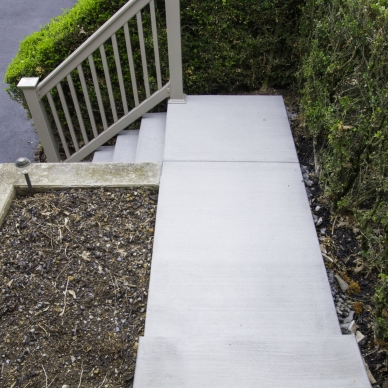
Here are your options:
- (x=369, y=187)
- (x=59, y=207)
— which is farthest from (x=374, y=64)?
(x=59, y=207)

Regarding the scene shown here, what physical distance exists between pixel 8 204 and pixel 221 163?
1.72 metres

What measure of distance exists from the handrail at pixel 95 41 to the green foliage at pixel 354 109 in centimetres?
159

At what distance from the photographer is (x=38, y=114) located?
4004mm

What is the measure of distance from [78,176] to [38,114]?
1.04m

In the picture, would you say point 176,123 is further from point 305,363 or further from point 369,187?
point 305,363

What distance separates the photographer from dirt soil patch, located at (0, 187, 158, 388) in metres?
2.31

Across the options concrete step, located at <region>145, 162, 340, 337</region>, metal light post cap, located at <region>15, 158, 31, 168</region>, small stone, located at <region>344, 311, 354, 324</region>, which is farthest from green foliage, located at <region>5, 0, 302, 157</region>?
small stone, located at <region>344, 311, 354, 324</region>

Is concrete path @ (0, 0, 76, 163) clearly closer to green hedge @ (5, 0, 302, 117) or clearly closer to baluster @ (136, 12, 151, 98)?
green hedge @ (5, 0, 302, 117)

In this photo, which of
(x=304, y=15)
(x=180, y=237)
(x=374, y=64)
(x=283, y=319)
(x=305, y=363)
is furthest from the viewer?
(x=304, y=15)

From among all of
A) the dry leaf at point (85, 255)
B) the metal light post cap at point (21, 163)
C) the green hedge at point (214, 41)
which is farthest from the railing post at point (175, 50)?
the dry leaf at point (85, 255)

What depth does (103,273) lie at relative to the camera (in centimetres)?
274

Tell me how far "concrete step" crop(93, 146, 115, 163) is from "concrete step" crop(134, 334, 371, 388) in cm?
249

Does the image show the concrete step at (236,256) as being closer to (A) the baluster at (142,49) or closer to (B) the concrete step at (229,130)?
(B) the concrete step at (229,130)

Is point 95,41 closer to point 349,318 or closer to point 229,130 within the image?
point 229,130
